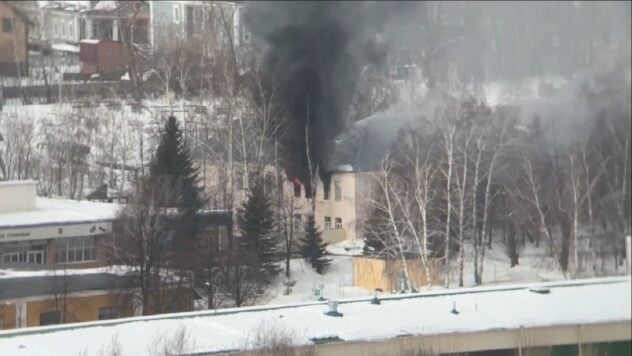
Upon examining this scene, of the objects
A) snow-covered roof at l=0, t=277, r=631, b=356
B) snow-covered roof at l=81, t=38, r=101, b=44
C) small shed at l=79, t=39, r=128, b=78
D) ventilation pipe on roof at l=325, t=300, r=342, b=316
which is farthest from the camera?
snow-covered roof at l=81, t=38, r=101, b=44

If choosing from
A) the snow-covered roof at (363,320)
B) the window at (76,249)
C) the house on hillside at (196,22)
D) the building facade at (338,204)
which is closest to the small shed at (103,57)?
the house on hillside at (196,22)

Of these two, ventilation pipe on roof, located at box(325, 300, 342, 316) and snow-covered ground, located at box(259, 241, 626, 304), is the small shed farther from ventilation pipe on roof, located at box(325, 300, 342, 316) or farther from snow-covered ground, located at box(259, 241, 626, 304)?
ventilation pipe on roof, located at box(325, 300, 342, 316)

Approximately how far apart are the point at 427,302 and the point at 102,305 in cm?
90

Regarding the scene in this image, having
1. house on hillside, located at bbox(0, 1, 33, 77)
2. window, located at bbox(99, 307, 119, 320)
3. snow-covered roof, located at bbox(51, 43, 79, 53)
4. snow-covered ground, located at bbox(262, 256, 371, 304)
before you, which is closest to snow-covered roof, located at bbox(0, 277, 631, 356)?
snow-covered ground, located at bbox(262, 256, 371, 304)

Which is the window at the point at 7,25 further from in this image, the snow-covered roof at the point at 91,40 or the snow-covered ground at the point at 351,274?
the snow-covered ground at the point at 351,274

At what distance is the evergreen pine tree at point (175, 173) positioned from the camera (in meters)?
4.46

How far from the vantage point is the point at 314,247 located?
432cm

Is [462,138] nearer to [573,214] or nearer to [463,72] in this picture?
[463,72]

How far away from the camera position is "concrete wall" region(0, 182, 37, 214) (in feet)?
14.9

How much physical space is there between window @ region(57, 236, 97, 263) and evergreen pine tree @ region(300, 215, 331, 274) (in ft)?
1.96

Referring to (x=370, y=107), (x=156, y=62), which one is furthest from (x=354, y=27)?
(x=156, y=62)

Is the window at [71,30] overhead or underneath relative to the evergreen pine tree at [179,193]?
overhead

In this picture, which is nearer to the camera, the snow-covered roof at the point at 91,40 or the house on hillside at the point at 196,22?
the house on hillside at the point at 196,22

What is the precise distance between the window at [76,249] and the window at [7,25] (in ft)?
5.93
